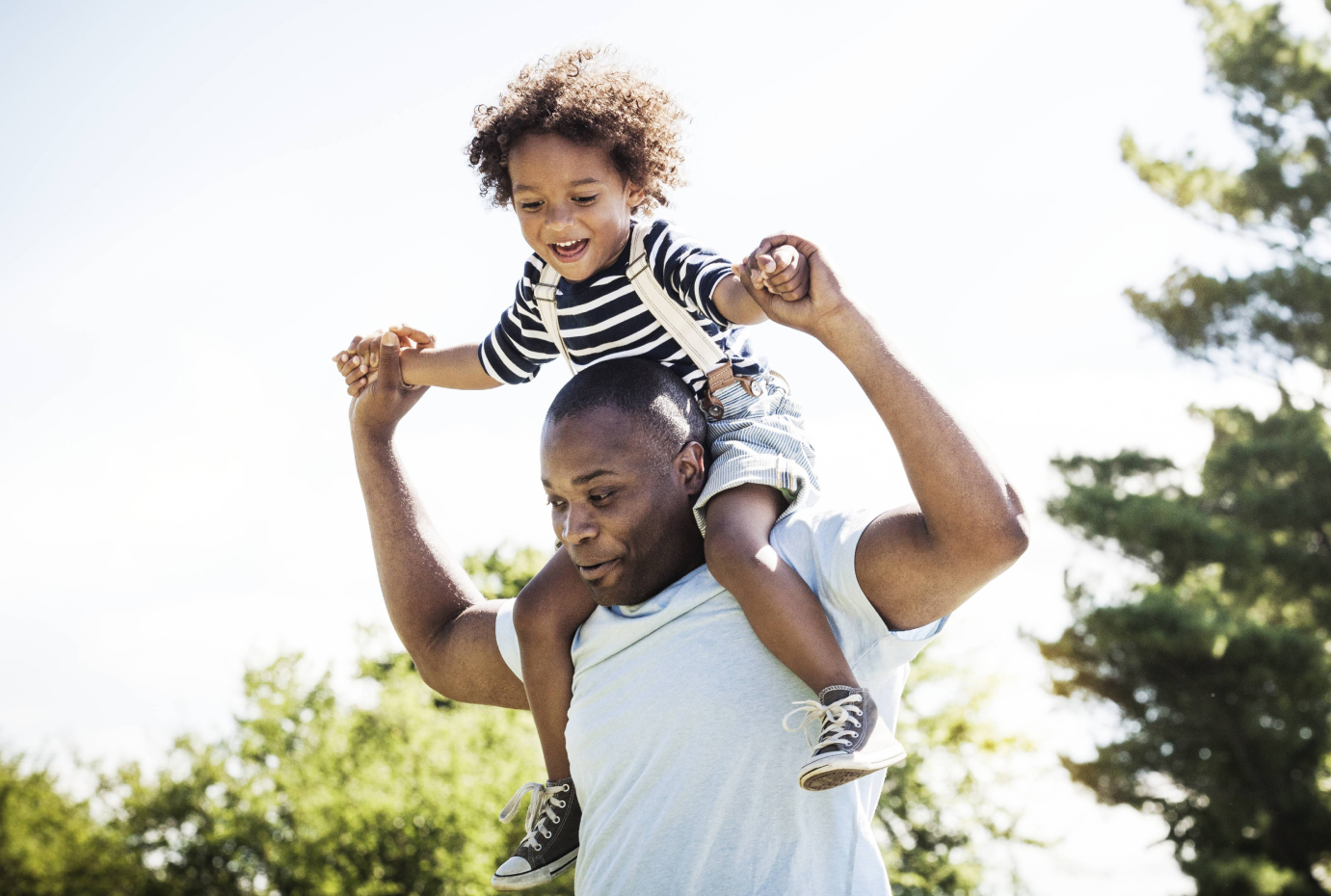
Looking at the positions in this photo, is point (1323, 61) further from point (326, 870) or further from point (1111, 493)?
point (326, 870)

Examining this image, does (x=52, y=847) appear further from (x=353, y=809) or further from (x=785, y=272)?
(x=785, y=272)

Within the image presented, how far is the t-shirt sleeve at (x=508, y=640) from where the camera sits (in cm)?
251

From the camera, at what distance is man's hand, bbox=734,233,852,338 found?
1891 mm

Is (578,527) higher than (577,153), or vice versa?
(577,153)

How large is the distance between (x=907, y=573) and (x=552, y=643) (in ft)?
2.84

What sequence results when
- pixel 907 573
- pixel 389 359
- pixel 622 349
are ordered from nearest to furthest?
pixel 907 573 < pixel 622 349 < pixel 389 359

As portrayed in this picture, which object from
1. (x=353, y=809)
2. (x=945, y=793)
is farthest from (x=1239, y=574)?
(x=353, y=809)

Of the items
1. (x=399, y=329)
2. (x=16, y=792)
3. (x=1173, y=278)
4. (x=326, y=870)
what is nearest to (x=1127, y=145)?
(x=1173, y=278)

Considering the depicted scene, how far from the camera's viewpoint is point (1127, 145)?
62.4ft

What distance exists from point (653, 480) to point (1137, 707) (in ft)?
58.8

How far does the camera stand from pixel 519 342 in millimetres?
2869

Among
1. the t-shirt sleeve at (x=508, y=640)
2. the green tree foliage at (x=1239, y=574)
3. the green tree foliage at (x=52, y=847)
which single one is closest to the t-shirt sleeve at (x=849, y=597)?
the t-shirt sleeve at (x=508, y=640)

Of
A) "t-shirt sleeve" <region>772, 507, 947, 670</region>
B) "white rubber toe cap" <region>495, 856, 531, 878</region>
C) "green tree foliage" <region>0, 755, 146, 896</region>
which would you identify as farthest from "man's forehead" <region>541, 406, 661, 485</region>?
"green tree foliage" <region>0, 755, 146, 896</region>

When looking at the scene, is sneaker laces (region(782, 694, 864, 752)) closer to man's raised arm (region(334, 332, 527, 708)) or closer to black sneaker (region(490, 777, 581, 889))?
black sneaker (region(490, 777, 581, 889))
